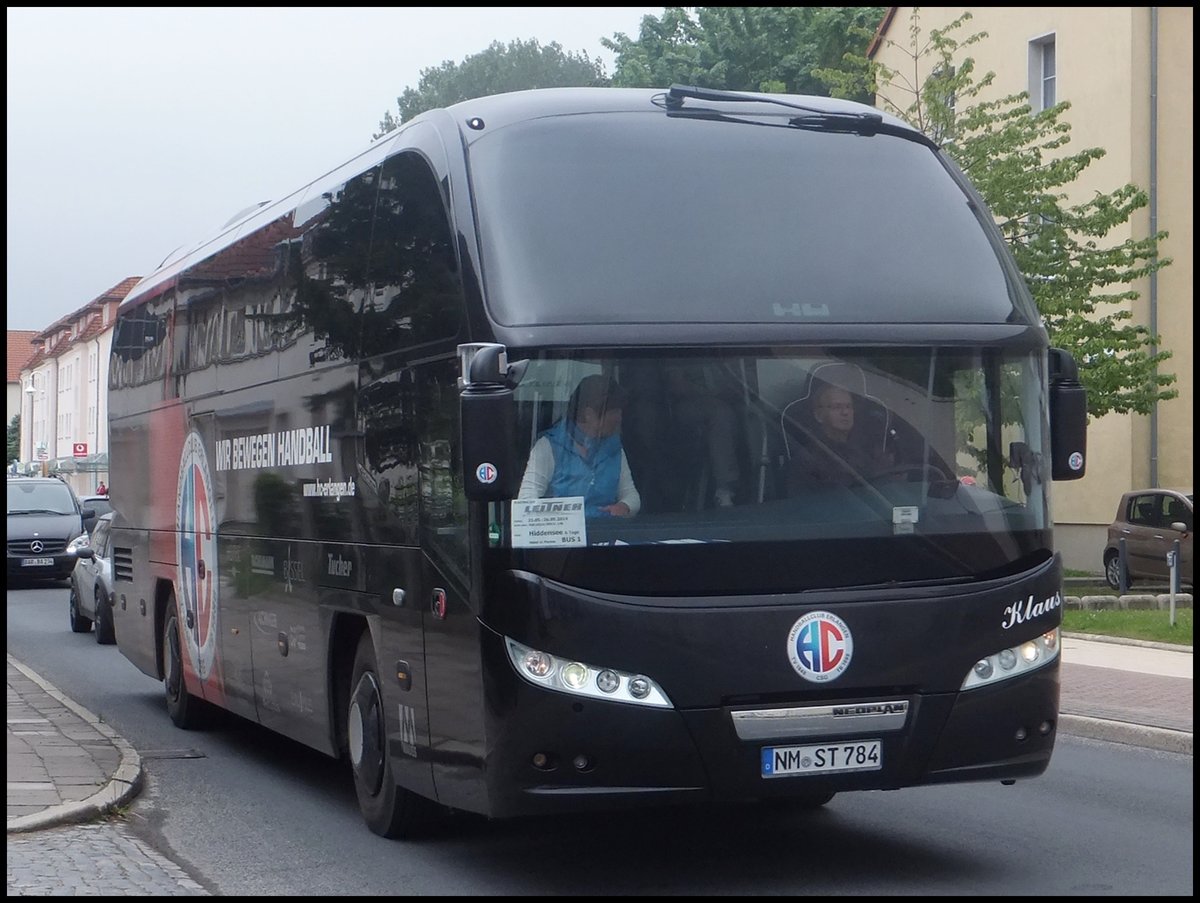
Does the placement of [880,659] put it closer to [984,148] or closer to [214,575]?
[214,575]

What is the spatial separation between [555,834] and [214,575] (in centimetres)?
413

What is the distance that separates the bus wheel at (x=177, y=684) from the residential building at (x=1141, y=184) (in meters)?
23.1

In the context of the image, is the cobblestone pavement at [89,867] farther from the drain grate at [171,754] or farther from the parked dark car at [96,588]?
the parked dark car at [96,588]

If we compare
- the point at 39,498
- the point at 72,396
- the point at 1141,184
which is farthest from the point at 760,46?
the point at 72,396

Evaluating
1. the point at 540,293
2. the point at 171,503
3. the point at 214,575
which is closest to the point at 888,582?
the point at 540,293

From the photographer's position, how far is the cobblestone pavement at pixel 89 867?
774 centimetres

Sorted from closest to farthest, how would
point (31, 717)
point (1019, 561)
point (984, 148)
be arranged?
point (1019, 561), point (31, 717), point (984, 148)

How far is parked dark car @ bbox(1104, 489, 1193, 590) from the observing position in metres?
28.0

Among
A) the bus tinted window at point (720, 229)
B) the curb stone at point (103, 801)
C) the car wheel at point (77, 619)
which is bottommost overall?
the car wheel at point (77, 619)

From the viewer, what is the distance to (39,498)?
118 feet

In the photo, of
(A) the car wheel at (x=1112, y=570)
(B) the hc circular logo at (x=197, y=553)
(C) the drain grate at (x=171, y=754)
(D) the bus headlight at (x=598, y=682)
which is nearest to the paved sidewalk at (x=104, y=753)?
(C) the drain grate at (x=171, y=754)

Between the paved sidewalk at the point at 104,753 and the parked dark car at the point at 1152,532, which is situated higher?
the parked dark car at the point at 1152,532

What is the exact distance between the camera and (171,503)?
1392 centimetres

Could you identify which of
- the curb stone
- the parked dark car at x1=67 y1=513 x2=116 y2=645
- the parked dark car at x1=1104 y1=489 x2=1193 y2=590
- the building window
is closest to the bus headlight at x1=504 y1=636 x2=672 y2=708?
the curb stone
